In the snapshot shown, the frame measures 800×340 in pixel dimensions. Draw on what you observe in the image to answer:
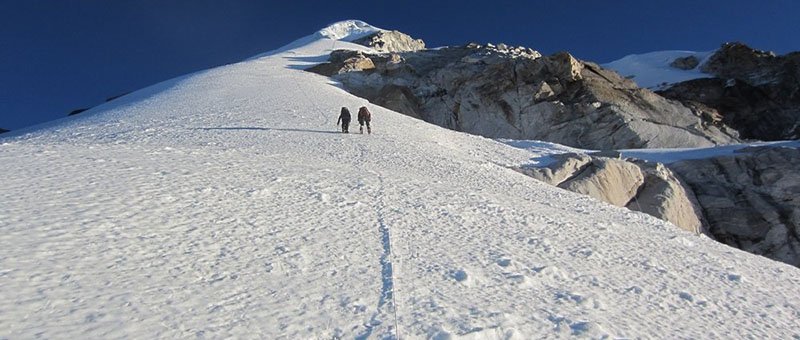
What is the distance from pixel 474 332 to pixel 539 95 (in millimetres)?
42431

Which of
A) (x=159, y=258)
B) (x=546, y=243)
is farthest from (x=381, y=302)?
(x=546, y=243)

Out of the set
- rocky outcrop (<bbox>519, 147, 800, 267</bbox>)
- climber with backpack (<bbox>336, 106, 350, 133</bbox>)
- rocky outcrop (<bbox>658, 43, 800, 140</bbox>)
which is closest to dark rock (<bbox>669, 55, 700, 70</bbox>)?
rocky outcrop (<bbox>658, 43, 800, 140</bbox>)

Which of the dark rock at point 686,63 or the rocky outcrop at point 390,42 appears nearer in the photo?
the dark rock at point 686,63

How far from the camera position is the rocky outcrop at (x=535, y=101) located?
128 ft

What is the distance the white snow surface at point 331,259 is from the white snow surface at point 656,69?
58853 millimetres

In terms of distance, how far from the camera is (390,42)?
97.7 meters

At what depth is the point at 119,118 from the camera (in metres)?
26.5

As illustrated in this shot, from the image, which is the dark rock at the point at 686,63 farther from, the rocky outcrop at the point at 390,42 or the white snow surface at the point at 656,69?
the rocky outcrop at the point at 390,42

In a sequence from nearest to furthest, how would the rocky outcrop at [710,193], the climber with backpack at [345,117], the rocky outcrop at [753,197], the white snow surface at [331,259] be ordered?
1. the white snow surface at [331,259]
2. the rocky outcrop at [710,193]
3. the rocky outcrop at [753,197]
4. the climber with backpack at [345,117]

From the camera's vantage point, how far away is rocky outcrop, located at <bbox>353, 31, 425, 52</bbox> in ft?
308

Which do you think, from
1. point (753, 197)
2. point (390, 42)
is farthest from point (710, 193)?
point (390, 42)

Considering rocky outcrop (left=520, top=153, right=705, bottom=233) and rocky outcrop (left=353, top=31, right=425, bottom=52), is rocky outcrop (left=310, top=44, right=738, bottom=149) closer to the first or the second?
rocky outcrop (left=520, top=153, right=705, bottom=233)

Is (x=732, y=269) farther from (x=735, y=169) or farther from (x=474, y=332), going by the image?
(x=735, y=169)

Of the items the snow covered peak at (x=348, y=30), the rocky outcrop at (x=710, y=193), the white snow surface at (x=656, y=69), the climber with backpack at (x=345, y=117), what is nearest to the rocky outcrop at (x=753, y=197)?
the rocky outcrop at (x=710, y=193)
